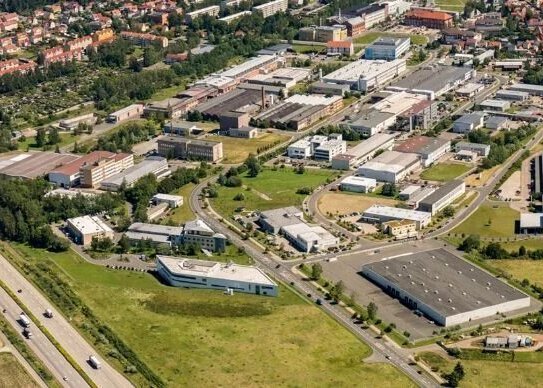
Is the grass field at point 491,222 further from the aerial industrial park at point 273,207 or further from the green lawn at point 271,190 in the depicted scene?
the green lawn at point 271,190

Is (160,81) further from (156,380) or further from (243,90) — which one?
(156,380)

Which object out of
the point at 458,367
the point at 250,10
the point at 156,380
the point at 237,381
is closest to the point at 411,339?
the point at 458,367

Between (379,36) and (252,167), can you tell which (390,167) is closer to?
(252,167)

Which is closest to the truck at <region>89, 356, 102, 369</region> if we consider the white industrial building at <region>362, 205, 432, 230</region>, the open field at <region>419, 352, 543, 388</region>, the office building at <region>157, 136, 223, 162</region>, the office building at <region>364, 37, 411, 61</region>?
the open field at <region>419, 352, 543, 388</region>

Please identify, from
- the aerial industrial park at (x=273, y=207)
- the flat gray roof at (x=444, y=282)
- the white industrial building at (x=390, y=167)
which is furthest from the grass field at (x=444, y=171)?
the flat gray roof at (x=444, y=282)

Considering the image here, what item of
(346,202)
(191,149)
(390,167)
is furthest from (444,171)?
(191,149)

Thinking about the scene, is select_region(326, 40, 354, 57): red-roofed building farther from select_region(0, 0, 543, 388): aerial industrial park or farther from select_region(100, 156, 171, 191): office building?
select_region(100, 156, 171, 191): office building
